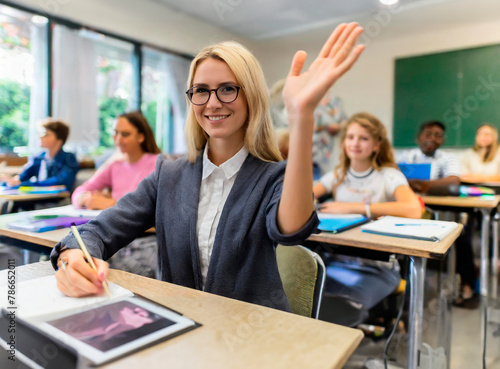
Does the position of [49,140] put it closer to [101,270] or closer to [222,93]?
[222,93]

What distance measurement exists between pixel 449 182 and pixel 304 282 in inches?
84.6

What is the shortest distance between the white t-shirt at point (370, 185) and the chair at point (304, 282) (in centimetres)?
117

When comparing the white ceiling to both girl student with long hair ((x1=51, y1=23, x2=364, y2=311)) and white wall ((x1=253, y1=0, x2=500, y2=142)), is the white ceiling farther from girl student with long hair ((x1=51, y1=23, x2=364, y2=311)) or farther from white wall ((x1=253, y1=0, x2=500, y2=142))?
girl student with long hair ((x1=51, y1=23, x2=364, y2=311))

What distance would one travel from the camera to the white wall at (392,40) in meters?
4.95

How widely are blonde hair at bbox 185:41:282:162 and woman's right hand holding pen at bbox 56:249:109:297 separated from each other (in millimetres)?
511

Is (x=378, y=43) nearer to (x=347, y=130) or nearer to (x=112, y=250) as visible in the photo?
(x=347, y=130)

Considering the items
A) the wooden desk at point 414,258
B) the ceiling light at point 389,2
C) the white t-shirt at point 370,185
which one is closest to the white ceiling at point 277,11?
the ceiling light at point 389,2

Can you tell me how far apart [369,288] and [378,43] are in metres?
4.97

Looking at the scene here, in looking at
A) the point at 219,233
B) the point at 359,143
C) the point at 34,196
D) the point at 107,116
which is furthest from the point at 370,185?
the point at 107,116


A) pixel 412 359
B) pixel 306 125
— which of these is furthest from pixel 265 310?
pixel 412 359

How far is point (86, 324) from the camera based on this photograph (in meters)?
0.61

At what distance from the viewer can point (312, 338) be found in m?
0.60

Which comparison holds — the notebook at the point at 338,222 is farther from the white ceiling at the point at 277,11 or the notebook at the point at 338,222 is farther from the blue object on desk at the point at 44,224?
the white ceiling at the point at 277,11

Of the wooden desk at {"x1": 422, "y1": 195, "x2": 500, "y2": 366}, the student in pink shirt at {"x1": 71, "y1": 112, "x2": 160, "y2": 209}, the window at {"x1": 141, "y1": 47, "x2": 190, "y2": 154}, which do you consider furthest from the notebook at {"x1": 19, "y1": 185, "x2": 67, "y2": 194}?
the wooden desk at {"x1": 422, "y1": 195, "x2": 500, "y2": 366}
